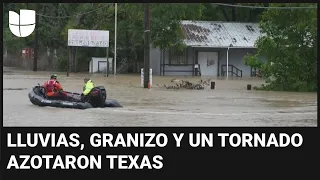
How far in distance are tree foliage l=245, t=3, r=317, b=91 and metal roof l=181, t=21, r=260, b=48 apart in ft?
57.3

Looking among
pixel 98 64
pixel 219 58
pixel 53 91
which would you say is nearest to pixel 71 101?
pixel 53 91

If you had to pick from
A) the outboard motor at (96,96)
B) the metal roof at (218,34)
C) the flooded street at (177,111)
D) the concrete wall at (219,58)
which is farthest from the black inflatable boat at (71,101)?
the concrete wall at (219,58)

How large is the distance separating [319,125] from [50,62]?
4808cm

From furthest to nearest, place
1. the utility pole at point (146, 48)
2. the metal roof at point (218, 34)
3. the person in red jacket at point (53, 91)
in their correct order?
1. the metal roof at point (218, 34)
2. the utility pole at point (146, 48)
3. the person in red jacket at point (53, 91)

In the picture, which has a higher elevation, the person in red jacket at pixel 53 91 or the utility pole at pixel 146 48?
the utility pole at pixel 146 48

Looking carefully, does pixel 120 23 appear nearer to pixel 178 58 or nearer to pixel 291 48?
pixel 178 58

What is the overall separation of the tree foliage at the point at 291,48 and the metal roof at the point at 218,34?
17.5 meters

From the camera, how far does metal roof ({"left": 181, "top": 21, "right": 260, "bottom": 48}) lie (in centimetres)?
5119

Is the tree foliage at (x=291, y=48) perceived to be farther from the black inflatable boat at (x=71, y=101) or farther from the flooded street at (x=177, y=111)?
the black inflatable boat at (x=71, y=101)

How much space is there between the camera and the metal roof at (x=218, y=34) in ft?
168

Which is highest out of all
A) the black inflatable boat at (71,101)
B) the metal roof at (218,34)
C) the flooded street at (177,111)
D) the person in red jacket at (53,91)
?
the metal roof at (218,34)

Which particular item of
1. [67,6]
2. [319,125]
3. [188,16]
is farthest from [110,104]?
[67,6]

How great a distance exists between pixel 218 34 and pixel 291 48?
799 inches

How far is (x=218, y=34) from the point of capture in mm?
52719
